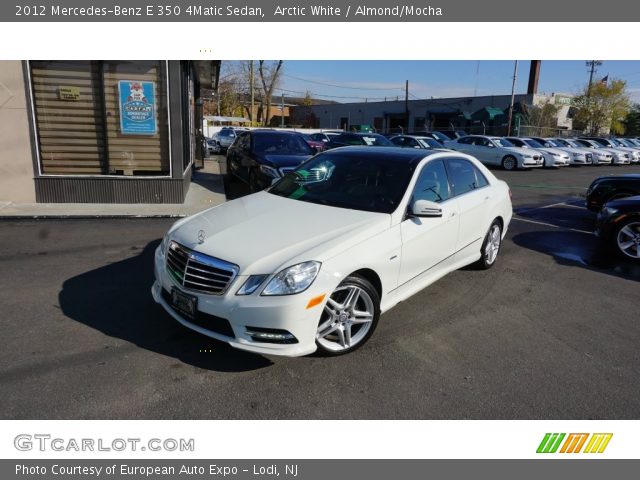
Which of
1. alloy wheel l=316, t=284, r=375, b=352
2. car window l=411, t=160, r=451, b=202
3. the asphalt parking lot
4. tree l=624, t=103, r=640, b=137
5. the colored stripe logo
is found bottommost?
the colored stripe logo

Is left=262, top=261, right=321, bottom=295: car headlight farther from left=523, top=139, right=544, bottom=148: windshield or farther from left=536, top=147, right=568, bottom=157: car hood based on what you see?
left=523, top=139, right=544, bottom=148: windshield

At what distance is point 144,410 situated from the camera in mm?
2895

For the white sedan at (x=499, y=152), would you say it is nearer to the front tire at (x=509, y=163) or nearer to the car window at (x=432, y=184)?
the front tire at (x=509, y=163)

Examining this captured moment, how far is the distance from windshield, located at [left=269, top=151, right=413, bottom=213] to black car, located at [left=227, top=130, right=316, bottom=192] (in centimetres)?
455

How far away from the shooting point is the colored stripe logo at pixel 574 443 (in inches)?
109

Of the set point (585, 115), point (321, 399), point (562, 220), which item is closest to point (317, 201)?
point (321, 399)

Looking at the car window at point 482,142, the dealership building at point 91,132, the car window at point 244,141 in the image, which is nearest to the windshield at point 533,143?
the car window at point 482,142

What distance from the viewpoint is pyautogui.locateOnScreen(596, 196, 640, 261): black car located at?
21.4 ft

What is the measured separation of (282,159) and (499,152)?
617 inches

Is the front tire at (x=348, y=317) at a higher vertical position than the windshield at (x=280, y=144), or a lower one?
lower

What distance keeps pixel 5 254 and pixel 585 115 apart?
54.8 metres

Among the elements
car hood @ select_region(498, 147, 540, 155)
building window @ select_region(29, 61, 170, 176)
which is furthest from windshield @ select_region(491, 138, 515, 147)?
building window @ select_region(29, 61, 170, 176)

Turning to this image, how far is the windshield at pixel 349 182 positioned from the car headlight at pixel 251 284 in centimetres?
129

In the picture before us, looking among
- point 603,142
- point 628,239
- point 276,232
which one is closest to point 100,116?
point 276,232
